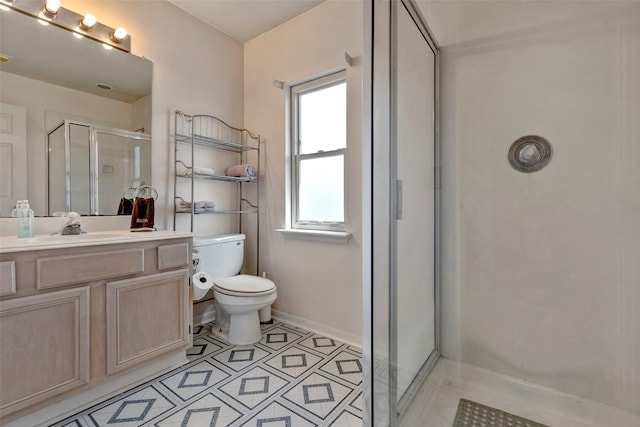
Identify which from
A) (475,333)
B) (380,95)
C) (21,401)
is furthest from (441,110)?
(21,401)

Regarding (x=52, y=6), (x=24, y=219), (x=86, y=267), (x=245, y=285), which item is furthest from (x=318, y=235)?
(x=52, y=6)

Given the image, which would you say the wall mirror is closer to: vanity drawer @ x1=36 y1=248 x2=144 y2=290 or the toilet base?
vanity drawer @ x1=36 y1=248 x2=144 y2=290

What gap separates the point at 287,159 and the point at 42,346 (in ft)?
5.94

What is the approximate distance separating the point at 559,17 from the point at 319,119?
1510mm

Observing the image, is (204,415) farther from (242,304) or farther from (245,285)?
(245,285)

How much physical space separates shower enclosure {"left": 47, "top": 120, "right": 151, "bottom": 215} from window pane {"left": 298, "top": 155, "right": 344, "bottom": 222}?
1.15 metres

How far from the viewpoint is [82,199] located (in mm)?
1753

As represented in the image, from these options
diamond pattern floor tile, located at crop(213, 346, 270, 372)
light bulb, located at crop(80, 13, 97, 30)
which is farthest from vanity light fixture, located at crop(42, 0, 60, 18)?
diamond pattern floor tile, located at crop(213, 346, 270, 372)

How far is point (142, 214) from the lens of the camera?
1897mm

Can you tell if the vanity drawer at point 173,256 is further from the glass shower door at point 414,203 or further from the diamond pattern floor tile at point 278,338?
the glass shower door at point 414,203

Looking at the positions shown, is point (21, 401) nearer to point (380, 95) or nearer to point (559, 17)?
point (380, 95)

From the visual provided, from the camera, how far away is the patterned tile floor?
132 cm

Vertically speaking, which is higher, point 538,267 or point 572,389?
point 538,267

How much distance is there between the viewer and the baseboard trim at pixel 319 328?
208 cm
